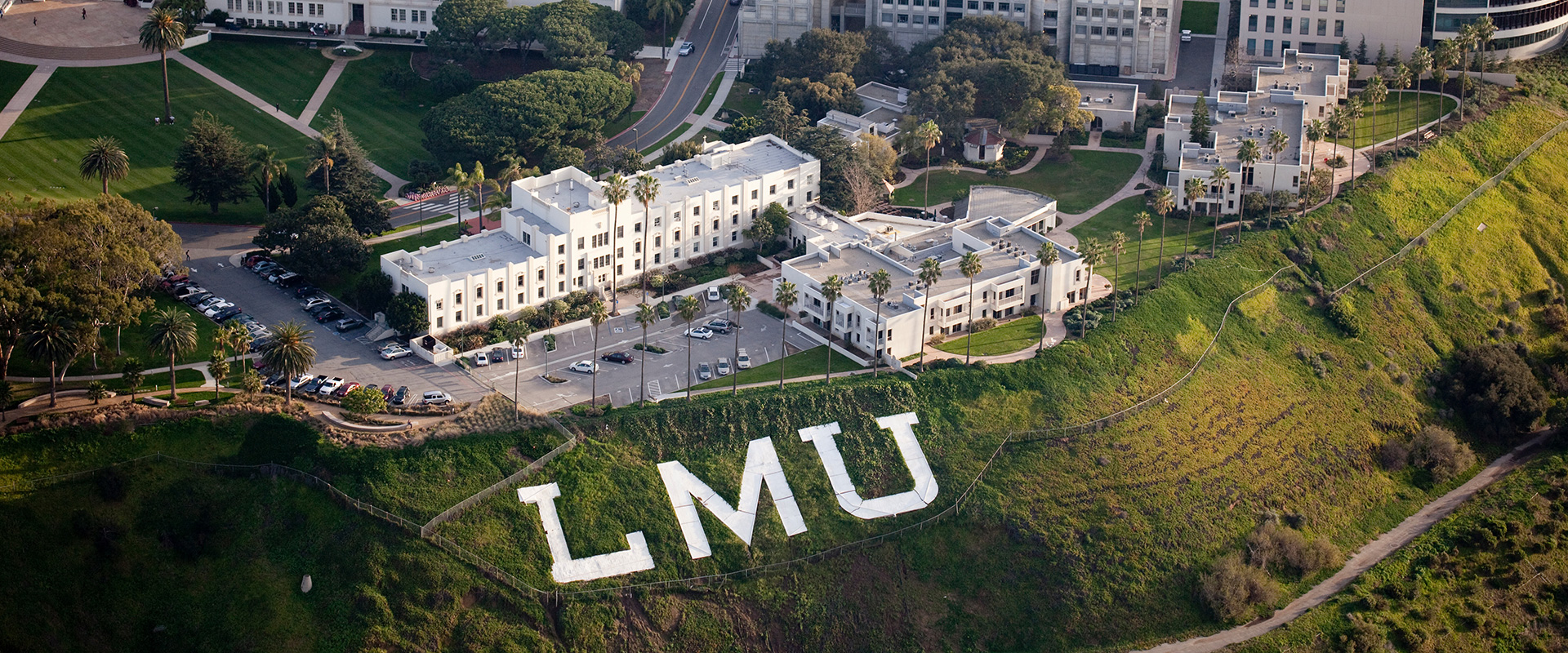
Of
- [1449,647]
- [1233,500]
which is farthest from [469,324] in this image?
[1449,647]

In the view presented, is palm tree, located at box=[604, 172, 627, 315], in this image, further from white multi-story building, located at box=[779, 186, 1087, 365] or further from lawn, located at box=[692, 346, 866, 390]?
lawn, located at box=[692, 346, 866, 390]

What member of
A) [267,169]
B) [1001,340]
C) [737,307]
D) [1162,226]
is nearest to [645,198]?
[737,307]

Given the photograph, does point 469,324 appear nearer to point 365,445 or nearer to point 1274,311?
point 365,445

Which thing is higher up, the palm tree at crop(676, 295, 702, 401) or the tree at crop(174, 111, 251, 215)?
the tree at crop(174, 111, 251, 215)

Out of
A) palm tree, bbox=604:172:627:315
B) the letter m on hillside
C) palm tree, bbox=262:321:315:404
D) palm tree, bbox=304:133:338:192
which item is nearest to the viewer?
palm tree, bbox=262:321:315:404

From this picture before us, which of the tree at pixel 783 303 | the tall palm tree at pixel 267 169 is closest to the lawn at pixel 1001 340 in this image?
the tree at pixel 783 303

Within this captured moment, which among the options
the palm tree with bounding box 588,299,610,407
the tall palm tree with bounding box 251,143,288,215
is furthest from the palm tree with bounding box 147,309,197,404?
the tall palm tree with bounding box 251,143,288,215

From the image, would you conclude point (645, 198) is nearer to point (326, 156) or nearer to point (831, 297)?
point (831, 297)
